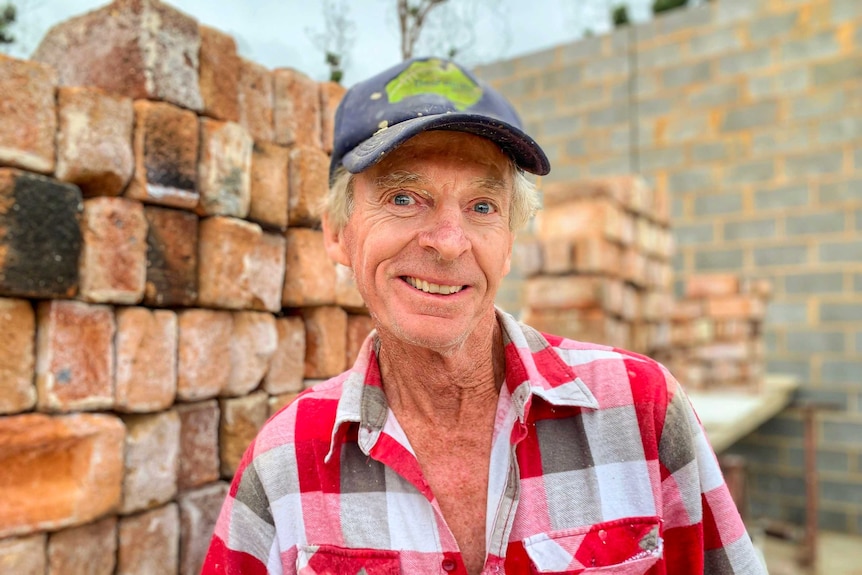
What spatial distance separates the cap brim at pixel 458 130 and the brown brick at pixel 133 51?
590 millimetres

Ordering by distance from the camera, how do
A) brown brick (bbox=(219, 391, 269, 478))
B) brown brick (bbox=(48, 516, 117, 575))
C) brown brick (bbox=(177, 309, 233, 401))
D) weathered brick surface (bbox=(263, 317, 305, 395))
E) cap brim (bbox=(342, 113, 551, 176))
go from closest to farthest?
cap brim (bbox=(342, 113, 551, 176)) < brown brick (bbox=(48, 516, 117, 575)) < brown brick (bbox=(177, 309, 233, 401)) < brown brick (bbox=(219, 391, 269, 478)) < weathered brick surface (bbox=(263, 317, 305, 395))

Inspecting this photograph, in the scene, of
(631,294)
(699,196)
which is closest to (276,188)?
(631,294)

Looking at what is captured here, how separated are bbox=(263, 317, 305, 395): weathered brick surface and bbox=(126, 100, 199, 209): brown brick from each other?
0.48 metres

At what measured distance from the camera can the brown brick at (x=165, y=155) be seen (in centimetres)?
158

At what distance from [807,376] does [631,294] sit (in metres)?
3.33

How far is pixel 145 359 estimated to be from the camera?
5.19ft

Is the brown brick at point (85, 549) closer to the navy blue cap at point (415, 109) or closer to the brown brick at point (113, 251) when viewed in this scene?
the brown brick at point (113, 251)

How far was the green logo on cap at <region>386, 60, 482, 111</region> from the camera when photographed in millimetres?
1523

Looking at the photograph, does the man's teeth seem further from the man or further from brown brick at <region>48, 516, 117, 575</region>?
brown brick at <region>48, 516, 117, 575</region>

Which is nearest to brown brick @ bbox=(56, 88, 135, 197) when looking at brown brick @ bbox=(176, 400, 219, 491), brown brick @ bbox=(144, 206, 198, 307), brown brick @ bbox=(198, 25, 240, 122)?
brown brick @ bbox=(144, 206, 198, 307)

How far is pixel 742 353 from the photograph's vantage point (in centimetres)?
575

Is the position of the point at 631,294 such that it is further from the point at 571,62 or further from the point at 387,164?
the point at 571,62

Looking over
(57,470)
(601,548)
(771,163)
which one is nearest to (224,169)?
(57,470)

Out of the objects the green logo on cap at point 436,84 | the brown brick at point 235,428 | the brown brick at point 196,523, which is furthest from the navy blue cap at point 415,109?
the brown brick at point 196,523
